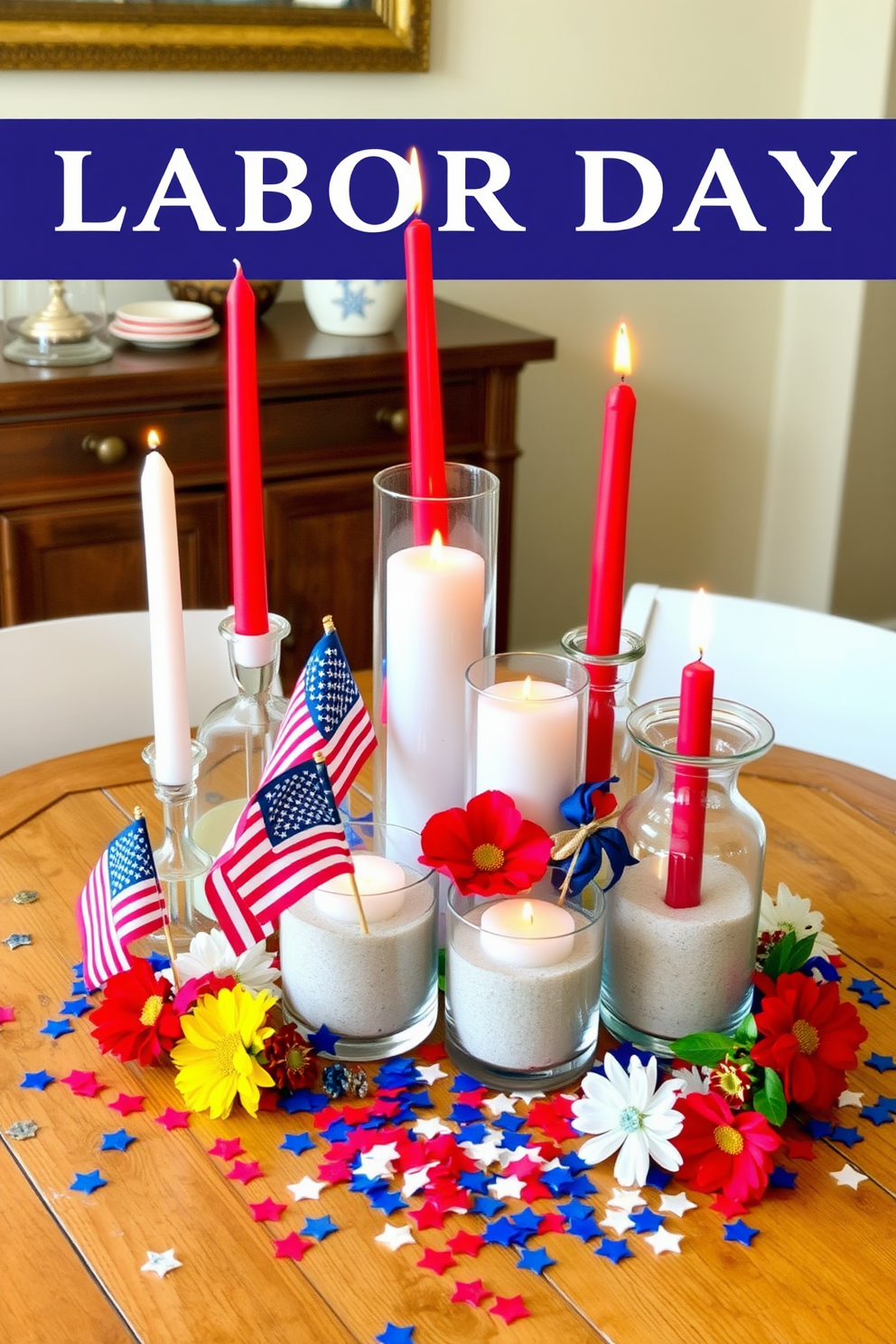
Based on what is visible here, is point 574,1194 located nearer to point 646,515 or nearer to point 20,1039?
point 20,1039

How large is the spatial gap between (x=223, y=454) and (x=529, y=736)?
4.92 ft

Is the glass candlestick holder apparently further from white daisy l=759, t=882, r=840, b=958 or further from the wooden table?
white daisy l=759, t=882, r=840, b=958

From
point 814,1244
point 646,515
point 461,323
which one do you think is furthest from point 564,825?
point 646,515

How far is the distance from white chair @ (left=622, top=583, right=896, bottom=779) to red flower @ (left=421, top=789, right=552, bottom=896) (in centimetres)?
85

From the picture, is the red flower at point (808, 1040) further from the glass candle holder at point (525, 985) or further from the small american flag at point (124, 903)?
the small american flag at point (124, 903)

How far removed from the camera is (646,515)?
3223mm

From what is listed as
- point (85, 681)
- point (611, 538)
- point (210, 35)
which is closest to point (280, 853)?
point (611, 538)

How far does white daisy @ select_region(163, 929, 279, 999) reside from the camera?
0.90 metres

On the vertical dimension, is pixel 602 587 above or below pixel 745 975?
above

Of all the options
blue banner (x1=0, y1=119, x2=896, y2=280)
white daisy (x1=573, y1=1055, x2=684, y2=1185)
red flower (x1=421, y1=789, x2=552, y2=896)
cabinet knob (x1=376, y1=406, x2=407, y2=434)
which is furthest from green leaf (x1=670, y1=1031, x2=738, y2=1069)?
cabinet knob (x1=376, y1=406, x2=407, y2=434)

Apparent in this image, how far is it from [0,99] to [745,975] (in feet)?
6.68

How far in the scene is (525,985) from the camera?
2.59 ft

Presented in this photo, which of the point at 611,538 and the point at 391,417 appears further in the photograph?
the point at 391,417

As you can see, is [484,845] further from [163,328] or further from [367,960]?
[163,328]
